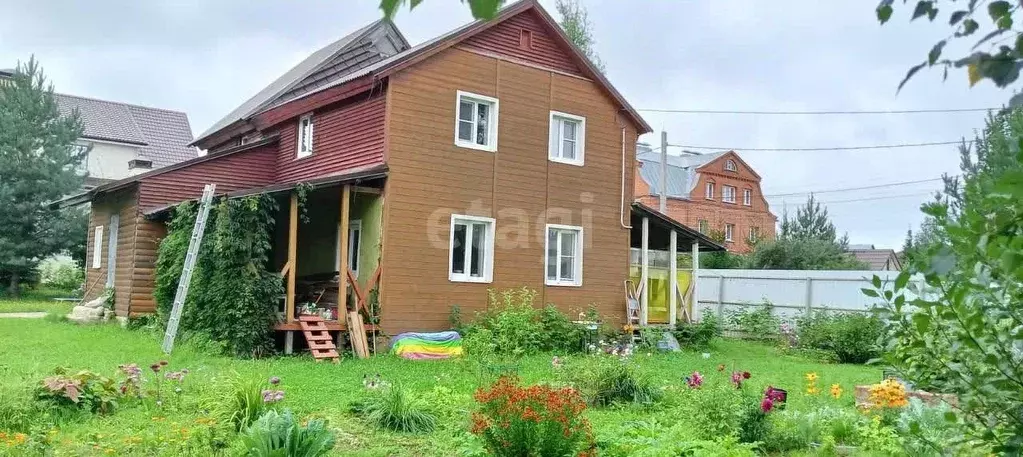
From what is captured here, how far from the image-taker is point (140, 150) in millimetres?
37844

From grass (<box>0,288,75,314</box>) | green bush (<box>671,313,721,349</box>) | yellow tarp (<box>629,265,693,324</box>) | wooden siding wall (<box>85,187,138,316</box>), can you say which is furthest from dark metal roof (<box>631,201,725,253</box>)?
grass (<box>0,288,75,314</box>)

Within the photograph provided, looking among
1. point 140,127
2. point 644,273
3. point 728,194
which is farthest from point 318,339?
point 728,194

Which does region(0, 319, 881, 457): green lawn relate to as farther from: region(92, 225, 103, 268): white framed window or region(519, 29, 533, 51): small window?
region(519, 29, 533, 51): small window

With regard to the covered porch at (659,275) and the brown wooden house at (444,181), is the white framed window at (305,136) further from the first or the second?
the covered porch at (659,275)

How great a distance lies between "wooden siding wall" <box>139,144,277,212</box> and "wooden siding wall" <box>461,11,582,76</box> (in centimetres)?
620

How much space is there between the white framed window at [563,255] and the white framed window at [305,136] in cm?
553

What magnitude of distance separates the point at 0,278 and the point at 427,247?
824 inches

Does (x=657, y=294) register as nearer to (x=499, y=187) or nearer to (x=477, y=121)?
Result: (x=499, y=187)

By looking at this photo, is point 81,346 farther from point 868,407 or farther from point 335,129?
point 868,407

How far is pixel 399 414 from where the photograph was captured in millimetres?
7602

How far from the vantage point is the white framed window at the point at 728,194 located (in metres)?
50.0

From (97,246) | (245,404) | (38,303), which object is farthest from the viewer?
(38,303)

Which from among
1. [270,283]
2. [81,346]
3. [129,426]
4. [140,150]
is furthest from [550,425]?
[140,150]

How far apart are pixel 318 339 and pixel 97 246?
417 inches
